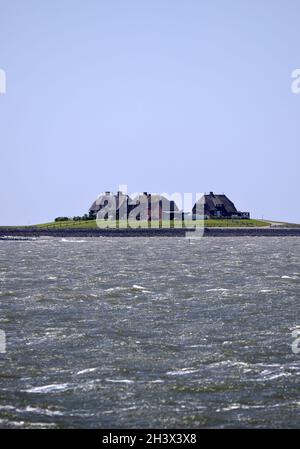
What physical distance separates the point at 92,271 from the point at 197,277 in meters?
12.5

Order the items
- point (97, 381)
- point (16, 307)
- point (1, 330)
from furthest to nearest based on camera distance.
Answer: point (16, 307) < point (1, 330) < point (97, 381)

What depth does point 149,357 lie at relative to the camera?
29.6 m

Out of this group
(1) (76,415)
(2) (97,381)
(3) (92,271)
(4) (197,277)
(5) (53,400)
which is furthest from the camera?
(3) (92,271)

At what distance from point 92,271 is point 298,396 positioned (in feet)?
163

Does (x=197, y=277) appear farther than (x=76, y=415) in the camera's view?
Yes

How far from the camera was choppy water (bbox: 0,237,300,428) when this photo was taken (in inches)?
900

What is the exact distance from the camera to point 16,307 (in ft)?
142

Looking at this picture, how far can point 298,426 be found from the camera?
21516mm

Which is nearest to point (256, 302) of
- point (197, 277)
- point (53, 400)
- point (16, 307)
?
point (16, 307)

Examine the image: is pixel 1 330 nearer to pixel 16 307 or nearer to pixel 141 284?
pixel 16 307

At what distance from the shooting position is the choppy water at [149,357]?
22859 mm

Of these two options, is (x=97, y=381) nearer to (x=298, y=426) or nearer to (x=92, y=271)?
(x=298, y=426)

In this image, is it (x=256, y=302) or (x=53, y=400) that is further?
(x=256, y=302)
